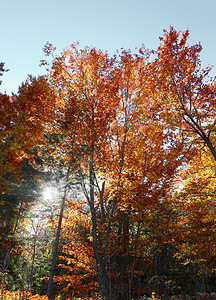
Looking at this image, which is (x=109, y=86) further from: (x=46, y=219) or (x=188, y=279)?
(x=188, y=279)

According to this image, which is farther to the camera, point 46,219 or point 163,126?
point 46,219

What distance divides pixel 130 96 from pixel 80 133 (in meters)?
2.94

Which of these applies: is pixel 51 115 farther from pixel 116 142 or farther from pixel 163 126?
pixel 163 126

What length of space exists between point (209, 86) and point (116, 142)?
484 cm

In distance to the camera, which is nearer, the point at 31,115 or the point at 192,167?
the point at 192,167

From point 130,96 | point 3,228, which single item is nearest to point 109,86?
point 130,96

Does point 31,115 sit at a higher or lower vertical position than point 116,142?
higher

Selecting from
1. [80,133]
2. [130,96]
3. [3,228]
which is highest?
[130,96]

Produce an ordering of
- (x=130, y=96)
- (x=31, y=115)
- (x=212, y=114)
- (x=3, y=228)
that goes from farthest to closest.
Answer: (x=3, y=228) → (x=31, y=115) → (x=130, y=96) → (x=212, y=114)

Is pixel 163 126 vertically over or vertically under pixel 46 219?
over

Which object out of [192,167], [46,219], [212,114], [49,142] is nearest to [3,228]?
[46,219]

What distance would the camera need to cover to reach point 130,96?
866 centimetres

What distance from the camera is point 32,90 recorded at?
10.9 meters

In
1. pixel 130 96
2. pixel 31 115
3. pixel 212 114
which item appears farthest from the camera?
Answer: pixel 31 115
